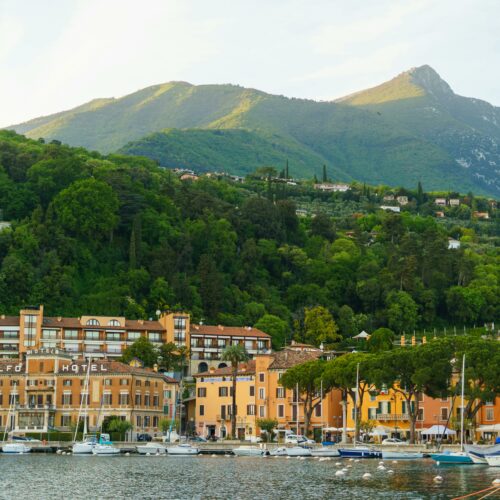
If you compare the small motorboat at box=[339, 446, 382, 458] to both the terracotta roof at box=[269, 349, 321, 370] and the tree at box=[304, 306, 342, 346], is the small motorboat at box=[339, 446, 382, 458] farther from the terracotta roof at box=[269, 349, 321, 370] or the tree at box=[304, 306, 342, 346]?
the tree at box=[304, 306, 342, 346]

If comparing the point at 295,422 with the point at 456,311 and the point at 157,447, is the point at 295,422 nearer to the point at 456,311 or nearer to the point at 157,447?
the point at 157,447

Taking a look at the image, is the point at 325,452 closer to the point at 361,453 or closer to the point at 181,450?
the point at 361,453

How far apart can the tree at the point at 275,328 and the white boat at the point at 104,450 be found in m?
58.1

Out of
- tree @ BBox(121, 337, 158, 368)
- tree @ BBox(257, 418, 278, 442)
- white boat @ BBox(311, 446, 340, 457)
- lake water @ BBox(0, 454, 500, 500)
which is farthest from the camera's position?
tree @ BBox(121, 337, 158, 368)

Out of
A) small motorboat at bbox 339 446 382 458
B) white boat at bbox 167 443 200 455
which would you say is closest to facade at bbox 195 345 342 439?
white boat at bbox 167 443 200 455

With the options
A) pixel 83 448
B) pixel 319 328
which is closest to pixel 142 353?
pixel 83 448

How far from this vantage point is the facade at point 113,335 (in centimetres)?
15650

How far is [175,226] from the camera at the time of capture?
196 m

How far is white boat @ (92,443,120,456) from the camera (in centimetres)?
11688

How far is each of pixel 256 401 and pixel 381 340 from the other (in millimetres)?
30569

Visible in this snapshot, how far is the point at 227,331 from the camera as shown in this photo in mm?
169125

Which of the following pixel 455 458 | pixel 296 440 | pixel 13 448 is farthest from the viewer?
pixel 296 440

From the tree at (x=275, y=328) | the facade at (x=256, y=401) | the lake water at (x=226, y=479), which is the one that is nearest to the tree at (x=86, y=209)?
the tree at (x=275, y=328)

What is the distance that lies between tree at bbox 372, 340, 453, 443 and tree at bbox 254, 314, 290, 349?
59104 mm
